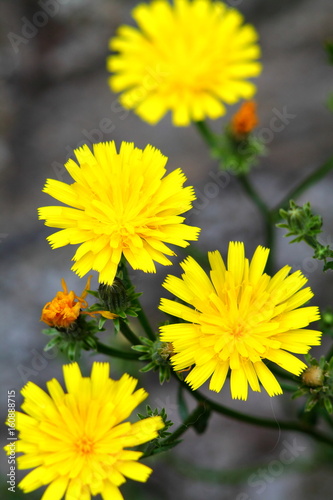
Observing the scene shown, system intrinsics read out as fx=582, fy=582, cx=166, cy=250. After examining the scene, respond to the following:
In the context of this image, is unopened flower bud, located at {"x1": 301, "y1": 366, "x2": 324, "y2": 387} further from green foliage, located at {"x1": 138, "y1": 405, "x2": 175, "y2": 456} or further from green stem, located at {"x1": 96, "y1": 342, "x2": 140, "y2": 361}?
green stem, located at {"x1": 96, "y1": 342, "x2": 140, "y2": 361}

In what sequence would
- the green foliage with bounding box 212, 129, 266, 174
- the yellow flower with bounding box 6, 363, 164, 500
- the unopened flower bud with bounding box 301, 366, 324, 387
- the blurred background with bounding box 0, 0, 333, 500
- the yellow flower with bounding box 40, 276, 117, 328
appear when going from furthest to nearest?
the blurred background with bounding box 0, 0, 333, 500
the green foliage with bounding box 212, 129, 266, 174
the yellow flower with bounding box 40, 276, 117, 328
the unopened flower bud with bounding box 301, 366, 324, 387
the yellow flower with bounding box 6, 363, 164, 500

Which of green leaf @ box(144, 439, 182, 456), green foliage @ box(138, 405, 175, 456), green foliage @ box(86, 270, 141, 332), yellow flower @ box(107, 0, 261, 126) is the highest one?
yellow flower @ box(107, 0, 261, 126)

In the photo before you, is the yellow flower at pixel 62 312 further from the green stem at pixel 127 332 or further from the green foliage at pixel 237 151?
the green foliage at pixel 237 151

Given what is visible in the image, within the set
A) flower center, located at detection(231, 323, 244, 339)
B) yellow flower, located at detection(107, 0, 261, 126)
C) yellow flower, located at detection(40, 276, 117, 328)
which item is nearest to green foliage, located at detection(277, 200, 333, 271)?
flower center, located at detection(231, 323, 244, 339)

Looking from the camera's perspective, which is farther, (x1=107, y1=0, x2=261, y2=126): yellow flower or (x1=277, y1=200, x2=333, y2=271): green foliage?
(x1=107, y1=0, x2=261, y2=126): yellow flower

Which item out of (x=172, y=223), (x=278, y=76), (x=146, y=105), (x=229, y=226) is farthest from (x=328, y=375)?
(x=278, y=76)

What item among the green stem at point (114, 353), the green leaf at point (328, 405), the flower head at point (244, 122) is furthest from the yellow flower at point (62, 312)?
the flower head at point (244, 122)
